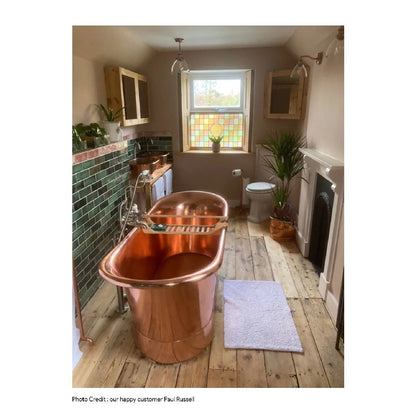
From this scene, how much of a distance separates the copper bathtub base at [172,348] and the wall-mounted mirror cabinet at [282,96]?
8.34 ft

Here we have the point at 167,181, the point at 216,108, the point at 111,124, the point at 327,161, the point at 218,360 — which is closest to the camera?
the point at 218,360

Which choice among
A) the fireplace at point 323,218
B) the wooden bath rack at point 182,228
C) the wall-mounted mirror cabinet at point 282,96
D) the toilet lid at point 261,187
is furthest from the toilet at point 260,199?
the wooden bath rack at point 182,228

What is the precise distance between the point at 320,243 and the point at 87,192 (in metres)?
1.94

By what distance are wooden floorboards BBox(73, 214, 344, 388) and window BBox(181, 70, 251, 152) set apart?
2.38 meters

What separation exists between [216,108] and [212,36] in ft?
3.52

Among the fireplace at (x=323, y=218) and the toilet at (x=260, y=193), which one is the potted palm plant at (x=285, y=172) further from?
the toilet at (x=260, y=193)

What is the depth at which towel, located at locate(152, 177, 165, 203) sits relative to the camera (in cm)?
285

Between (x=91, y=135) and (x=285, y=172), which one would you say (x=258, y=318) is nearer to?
(x=285, y=172)

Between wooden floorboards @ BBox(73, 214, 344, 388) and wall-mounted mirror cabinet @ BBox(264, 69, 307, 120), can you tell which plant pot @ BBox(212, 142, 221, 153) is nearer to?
wall-mounted mirror cabinet @ BBox(264, 69, 307, 120)

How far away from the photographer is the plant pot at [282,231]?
9.65 ft

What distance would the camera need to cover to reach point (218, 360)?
5.01 ft

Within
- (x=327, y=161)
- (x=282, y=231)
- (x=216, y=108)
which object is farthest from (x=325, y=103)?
(x=216, y=108)

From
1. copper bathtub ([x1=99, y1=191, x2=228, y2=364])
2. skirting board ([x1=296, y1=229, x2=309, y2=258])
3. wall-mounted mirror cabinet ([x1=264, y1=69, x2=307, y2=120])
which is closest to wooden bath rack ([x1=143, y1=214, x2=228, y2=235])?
copper bathtub ([x1=99, y1=191, x2=228, y2=364])
